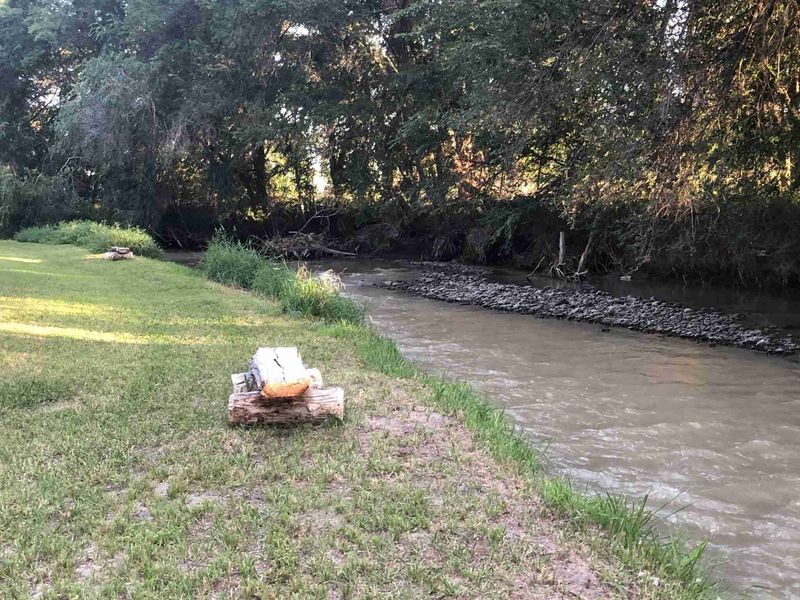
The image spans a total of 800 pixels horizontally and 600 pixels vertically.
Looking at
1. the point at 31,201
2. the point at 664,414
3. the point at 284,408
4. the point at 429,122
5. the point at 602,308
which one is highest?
the point at 429,122

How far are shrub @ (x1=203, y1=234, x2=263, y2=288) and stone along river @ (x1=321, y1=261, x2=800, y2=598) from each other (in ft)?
11.5

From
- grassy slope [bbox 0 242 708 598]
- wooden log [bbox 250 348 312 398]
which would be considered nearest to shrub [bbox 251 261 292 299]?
grassy slope [bbox 0 242 708 598]

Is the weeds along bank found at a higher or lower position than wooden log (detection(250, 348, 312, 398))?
lower

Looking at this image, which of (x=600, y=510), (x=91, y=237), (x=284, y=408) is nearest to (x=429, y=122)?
(x=91, y=237)

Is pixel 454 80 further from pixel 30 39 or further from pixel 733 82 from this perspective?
pixel 30 39

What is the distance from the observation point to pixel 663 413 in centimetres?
710

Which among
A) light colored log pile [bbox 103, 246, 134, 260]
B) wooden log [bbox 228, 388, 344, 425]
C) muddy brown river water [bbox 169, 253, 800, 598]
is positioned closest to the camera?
muddy brown river water [bbox 169, 253, 800, 598]

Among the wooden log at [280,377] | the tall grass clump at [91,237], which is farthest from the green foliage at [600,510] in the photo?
the tall grass clump at [91,237]

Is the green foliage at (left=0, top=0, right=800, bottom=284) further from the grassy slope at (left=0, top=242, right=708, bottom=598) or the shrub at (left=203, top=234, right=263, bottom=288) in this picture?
the grassy slope at (left=0, top=242, right=708, bottom=598)

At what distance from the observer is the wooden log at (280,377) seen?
197 inches

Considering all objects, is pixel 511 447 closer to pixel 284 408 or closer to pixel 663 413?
pixel 284 408

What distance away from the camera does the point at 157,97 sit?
80.4ft

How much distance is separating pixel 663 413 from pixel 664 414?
36 millimetres

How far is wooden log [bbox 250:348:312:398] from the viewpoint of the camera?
5.00 meters
